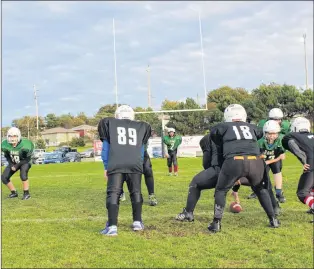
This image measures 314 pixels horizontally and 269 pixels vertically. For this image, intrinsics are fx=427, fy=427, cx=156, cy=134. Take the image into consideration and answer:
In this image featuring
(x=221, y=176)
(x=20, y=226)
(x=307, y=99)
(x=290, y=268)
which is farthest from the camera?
(x=307, y=99)

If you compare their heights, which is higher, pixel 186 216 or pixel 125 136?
→ pixel 125 136

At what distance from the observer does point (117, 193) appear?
6.43 m

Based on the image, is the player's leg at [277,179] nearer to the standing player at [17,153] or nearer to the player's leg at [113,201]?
the player's leg at [113,201]

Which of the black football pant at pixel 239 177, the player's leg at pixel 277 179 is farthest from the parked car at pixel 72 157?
the black football pant at pixel 239 177

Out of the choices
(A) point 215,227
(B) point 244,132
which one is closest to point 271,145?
(B) point 244,132

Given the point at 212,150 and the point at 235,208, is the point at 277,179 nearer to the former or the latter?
the point at 235,208

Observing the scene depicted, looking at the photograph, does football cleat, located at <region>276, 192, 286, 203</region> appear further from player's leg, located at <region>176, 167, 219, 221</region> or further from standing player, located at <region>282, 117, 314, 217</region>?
player's leg, located at <region>176, 167, 219, 221</region>

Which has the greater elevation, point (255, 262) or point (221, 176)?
point (221, 176)

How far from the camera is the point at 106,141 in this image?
6586mm

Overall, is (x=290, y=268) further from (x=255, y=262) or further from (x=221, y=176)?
(x=221, y=176)

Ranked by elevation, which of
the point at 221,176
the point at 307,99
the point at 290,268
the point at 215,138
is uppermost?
the point at 307,99

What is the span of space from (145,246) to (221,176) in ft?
5.34

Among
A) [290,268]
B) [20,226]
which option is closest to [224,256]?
[290,268]

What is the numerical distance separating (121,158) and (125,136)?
1.16 ft
